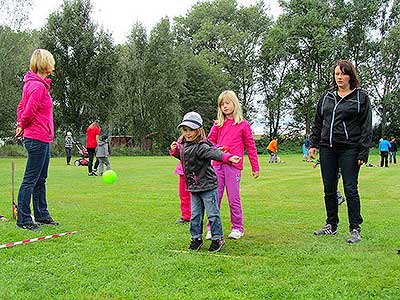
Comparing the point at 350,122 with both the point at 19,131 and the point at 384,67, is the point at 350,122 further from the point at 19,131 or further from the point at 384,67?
the point at 384,67

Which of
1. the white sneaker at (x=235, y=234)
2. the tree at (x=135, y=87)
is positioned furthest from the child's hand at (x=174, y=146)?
the tree at (x=135, y=87)

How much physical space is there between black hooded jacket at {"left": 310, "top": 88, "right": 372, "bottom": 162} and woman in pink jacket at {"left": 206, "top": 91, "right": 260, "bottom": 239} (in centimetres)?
102

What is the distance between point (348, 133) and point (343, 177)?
562 millimetres

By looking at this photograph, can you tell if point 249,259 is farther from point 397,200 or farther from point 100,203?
point 397,200

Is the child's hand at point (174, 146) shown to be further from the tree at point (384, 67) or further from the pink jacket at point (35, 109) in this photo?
the tree at point (384, 67)

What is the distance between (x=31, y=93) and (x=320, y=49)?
48.1 m

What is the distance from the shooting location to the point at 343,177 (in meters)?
6.23

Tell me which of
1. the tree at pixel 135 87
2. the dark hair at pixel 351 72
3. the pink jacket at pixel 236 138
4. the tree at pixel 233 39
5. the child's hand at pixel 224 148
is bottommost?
the child's hand at pixel 224 148

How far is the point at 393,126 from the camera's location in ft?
174

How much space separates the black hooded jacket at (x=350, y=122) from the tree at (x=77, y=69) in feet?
118

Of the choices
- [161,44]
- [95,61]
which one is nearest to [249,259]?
[95,61]

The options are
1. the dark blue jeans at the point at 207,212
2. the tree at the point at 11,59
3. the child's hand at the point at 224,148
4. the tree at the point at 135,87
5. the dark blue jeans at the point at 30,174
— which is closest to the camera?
the dark blue jeans at the point at 207,212

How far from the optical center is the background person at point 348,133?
6.07m

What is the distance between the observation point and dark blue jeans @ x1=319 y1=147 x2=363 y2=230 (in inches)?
241
